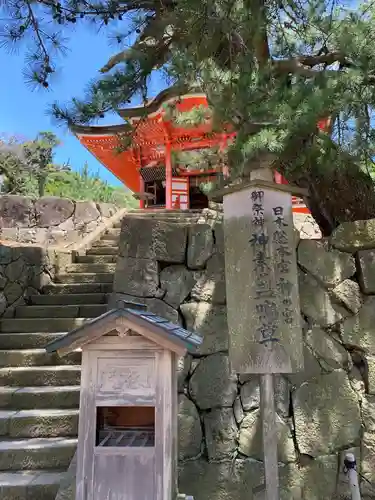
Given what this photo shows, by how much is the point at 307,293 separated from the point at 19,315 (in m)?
3.86

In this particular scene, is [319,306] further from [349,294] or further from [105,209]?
[105,209]

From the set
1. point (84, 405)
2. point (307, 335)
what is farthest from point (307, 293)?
point (84, 405)

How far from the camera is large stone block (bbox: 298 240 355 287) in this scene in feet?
13.0

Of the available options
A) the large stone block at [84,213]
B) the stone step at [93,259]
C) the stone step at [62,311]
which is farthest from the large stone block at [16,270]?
the large stone block at [84,213]

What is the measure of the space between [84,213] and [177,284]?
8.39 meters

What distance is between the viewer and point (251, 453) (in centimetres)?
360

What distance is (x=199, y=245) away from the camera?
4129 millimetres

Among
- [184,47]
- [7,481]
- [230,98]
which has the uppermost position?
[184,47]

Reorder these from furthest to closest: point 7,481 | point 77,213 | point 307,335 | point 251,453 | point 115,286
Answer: point 77,213 < point 115,286 < point 307,335 < point 251,453 < point 7,481

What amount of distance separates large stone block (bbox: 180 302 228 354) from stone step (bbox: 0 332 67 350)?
1780mm

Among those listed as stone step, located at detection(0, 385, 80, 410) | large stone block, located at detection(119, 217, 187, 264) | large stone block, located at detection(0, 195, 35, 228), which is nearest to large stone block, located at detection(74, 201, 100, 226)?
large stone block, located at detection(0, 195, 35, 228)

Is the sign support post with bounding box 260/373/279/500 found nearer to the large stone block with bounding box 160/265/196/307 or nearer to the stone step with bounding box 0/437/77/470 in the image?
the large stone block with bounding box 160/265/196/307

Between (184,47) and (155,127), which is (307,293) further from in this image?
(155,127)

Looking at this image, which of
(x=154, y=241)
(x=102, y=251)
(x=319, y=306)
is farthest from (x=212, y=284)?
(x=102, y=251)
